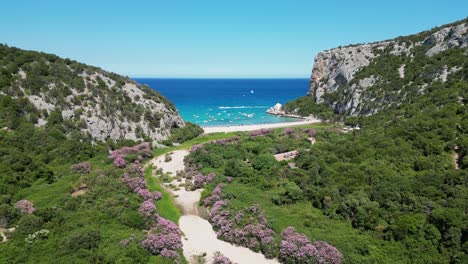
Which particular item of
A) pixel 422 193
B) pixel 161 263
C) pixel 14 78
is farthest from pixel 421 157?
pixel 14 78

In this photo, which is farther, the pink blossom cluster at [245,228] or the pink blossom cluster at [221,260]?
the pink blossom cluster at [245,228]

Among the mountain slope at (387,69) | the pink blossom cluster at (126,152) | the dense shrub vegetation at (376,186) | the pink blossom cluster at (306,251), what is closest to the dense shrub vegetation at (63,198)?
the pink blossom cluster at (126,152)

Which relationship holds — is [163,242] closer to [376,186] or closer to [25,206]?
[25,206]

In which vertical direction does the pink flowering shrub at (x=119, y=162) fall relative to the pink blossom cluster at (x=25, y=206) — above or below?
below

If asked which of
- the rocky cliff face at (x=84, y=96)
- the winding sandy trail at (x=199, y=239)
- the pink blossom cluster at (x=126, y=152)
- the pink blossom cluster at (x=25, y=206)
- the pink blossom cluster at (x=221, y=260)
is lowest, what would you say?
the winding sandy trail at (x=199, y=239)

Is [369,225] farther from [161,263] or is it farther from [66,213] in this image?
[66,213]

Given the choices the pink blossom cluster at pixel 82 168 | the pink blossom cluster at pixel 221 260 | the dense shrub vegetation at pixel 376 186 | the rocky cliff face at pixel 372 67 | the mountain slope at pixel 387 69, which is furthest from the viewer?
the rocky cliff face at pixel 372 67

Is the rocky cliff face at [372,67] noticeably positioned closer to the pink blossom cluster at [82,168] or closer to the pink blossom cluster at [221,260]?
the pink blossom cluster at [221,260]
